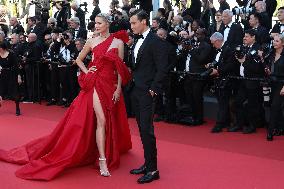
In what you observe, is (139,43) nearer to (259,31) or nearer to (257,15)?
(259,31)

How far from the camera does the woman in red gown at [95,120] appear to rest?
16.9 feet

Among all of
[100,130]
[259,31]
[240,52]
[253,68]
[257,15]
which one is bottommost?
[100,130]

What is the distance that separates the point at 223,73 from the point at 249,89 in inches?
19.4

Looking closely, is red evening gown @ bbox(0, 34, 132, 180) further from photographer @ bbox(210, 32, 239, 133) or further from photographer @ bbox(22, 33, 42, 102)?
photographer @ bbox(22, 33, 42, 102)

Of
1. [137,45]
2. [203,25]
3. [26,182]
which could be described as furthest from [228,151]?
[203,25]

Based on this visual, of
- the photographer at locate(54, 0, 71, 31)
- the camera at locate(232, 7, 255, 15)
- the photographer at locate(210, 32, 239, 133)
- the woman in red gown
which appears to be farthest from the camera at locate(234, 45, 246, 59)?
the photographer at locate(54, 0, 71, 31)

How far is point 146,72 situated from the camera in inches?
186

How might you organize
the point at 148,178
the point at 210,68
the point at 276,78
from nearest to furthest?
the point at 148,178, the point at 276,78, the point at 210,68

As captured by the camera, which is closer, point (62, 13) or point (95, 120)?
point (95, 120)

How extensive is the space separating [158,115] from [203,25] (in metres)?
2.24

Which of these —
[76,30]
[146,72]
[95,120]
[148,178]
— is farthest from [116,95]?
[76,30]

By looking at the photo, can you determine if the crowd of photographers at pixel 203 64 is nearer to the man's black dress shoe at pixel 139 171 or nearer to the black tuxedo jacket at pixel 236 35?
the black tuxedo jacket at pixel 236 35

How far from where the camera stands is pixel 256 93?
7188mm

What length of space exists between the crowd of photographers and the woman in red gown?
0.85ft
